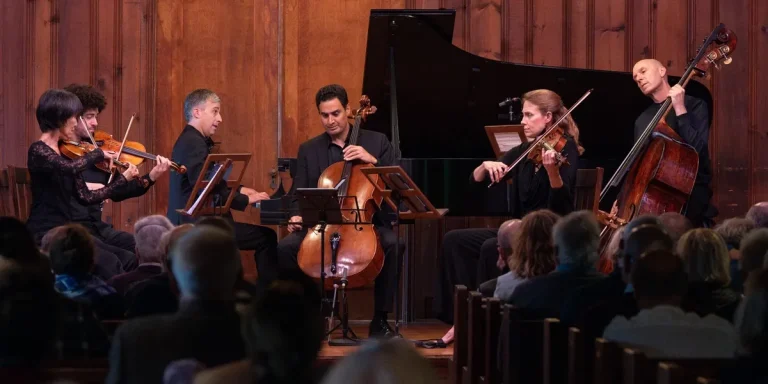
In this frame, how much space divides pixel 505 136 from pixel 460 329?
1941mm

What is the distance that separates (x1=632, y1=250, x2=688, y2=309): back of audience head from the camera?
110 inches

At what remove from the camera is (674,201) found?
5.55m

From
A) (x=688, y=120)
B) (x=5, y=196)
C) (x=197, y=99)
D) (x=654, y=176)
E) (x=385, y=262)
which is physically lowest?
(x=385, y=262)

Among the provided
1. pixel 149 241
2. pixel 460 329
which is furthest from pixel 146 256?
pixel 460 329

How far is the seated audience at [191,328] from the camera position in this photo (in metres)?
2.34

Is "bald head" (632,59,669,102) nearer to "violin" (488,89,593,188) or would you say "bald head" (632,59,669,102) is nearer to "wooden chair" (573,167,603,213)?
"violin" (488,89,593,188)

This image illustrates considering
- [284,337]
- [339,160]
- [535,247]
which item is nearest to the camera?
[284,337]

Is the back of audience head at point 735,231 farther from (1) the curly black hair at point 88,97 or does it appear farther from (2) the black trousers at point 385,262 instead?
(1) the curly black hair at point 88,97

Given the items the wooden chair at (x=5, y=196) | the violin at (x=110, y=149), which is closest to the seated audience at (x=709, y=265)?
the violin at (x=110, y=149)

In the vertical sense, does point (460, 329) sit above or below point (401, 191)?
below

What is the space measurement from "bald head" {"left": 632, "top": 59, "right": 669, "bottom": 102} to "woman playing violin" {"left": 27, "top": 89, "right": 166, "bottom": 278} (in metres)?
2.94

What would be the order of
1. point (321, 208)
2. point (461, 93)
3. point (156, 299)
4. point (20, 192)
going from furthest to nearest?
point (461, 93) → point (20, 192) → point (321, 208) → point (156, 299)

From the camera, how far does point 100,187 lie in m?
5.77

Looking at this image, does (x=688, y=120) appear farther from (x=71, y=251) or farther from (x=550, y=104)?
(x=71, y=251)
